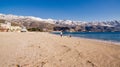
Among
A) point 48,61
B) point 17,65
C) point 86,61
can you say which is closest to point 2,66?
Result: point 17,65

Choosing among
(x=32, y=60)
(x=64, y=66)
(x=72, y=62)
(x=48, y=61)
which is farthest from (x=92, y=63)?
(x=32, y=60)

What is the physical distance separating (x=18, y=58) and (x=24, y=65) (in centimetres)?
146

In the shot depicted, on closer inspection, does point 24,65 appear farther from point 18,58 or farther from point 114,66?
point 114,66

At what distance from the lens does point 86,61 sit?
8719 mm

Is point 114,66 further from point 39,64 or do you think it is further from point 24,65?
point 24,65

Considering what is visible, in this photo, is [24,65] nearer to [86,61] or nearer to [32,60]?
[32,60]

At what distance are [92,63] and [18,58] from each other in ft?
13.4

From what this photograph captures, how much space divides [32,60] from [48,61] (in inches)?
34.7

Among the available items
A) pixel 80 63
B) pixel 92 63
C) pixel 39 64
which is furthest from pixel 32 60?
pixel 92 63

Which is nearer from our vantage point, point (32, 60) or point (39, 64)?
point (39, 64)

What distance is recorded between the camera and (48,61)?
855 centimetres

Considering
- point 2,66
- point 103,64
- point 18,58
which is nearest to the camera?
point 2,66

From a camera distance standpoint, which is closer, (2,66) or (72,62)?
(2,66)

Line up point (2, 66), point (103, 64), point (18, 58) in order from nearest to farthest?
point (2, 66) → point (103, 64) → point (18, 58)
